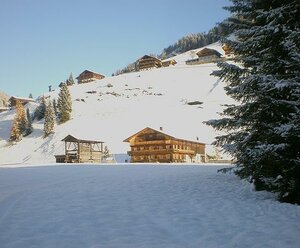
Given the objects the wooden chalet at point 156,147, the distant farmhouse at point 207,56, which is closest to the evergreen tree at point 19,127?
the wooden chalet at point 156,147

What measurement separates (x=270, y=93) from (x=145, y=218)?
6.32m

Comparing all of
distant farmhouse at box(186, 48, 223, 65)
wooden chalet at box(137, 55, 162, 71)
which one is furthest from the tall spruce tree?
wooden chalet at box(137, 55, 162, 71)

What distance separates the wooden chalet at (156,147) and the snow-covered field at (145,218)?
122ft

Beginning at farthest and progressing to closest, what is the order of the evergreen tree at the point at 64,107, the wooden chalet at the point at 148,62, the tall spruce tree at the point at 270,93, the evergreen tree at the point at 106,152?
the wooden chalet at the point at 148,62, the evergreen tree at the point at 64,107, the evergreen tree at the point at 106,152, the tall spruce tree at the point at 270,93

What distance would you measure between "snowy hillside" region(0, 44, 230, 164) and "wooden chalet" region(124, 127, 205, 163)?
3.00 m

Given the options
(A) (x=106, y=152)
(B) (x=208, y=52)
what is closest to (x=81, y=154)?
(A) (x=106, y=152)

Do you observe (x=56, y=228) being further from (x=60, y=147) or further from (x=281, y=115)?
(x=60, y=147)

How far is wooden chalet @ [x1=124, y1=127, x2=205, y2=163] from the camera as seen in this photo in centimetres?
5100

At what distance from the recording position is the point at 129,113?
254ft

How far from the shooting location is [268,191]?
13109 millimetres

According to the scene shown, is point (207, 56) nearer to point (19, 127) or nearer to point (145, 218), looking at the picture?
point (19, 127)

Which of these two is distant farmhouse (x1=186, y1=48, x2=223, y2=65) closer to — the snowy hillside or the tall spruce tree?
the snowy hillside

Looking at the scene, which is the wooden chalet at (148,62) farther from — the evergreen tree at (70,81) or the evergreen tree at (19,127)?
the evergreen tree at (19,127)

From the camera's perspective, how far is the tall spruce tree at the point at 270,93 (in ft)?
35.5
